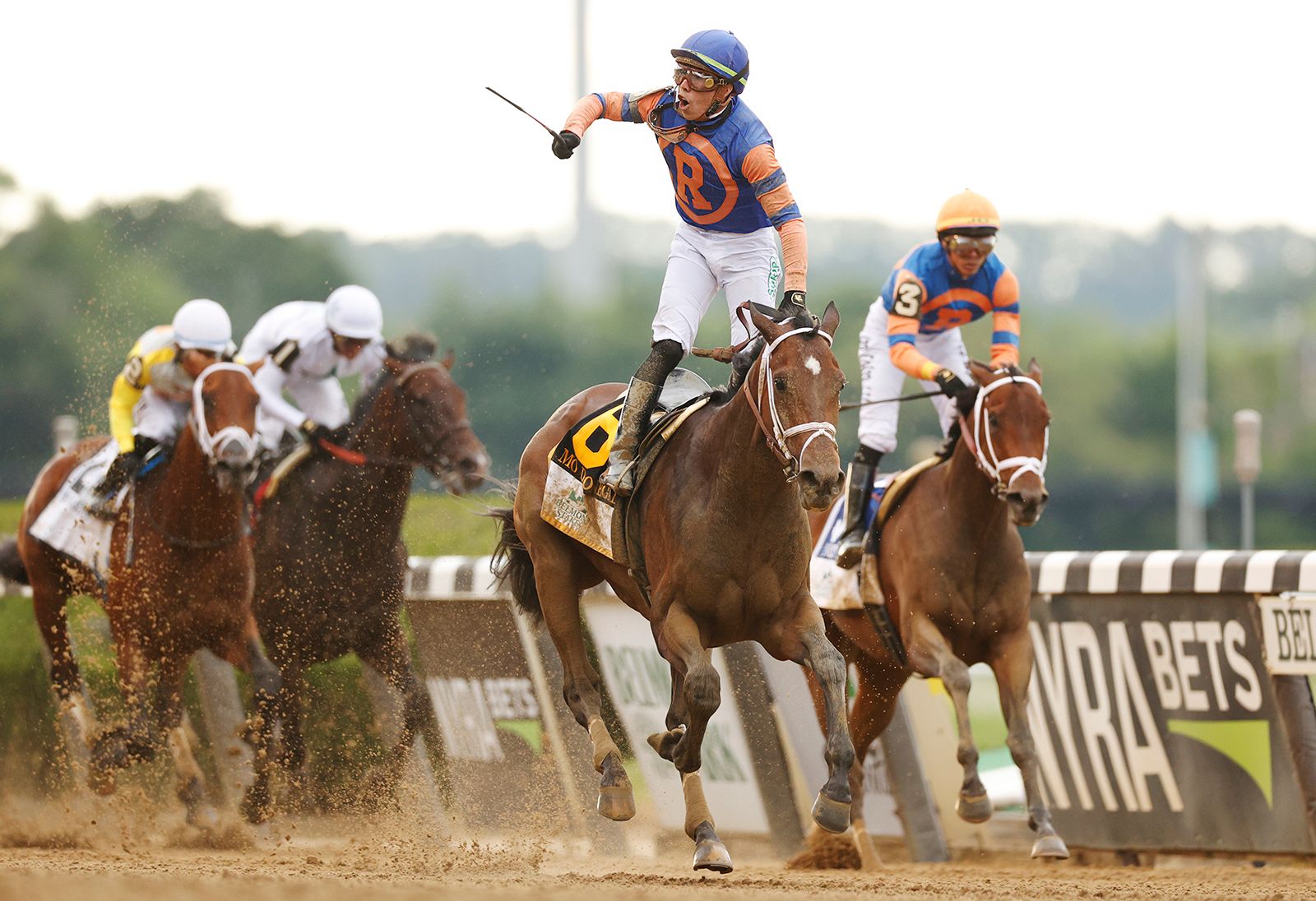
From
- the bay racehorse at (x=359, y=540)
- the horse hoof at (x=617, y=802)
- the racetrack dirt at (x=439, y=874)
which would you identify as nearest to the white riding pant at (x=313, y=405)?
the bay racehorse at (x=359, y=540)

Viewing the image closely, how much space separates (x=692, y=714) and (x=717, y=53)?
226 cm

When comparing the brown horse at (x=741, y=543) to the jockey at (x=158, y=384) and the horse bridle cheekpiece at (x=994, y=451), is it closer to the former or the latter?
the horse bridle cheekpiece at (x=994, y=451)

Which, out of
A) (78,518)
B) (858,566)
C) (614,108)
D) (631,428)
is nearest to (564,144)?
(614,108)

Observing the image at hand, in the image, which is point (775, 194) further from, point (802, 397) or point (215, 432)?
point (215, 432)

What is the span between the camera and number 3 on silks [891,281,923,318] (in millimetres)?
8180

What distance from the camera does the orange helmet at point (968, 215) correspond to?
8.02 metres

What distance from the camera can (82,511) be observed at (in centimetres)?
970

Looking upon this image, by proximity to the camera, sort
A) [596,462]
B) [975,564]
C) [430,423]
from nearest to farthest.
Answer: [596,462], [975,564], [430,423]

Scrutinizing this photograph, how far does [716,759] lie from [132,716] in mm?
2741

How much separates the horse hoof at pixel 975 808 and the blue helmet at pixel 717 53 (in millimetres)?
2812

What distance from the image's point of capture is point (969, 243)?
8062mm

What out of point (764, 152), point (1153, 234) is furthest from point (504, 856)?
point (1153, 234)

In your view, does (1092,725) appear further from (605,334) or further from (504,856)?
(605,334)

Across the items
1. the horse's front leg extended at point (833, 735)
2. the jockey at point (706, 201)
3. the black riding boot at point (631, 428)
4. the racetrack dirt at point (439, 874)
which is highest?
the jockey at point (706, 201)
